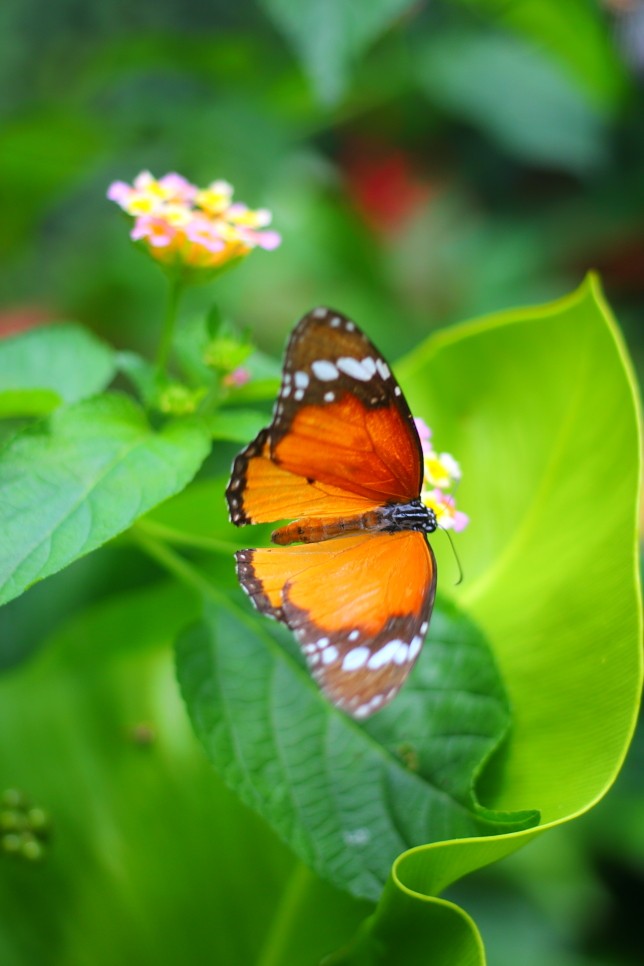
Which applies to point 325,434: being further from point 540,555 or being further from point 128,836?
point 128,836

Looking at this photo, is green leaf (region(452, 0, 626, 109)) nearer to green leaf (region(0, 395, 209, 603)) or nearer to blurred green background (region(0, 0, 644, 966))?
blurred green background (region(0, 0, 644, 966))

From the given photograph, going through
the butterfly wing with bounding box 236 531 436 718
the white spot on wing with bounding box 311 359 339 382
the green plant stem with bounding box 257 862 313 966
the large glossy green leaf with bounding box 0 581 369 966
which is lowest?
the green plant stem with bounding box 257 862 313 966

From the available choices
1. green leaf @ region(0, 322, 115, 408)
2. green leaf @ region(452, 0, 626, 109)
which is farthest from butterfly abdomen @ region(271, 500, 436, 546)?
green leaf @ region(452, 0, 626, 109)

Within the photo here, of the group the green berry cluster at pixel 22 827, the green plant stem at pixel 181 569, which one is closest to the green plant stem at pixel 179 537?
the green plant stem at pixel 181 569

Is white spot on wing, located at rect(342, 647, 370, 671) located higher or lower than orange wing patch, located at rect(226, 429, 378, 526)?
lower

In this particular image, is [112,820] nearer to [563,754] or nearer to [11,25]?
[563,754]

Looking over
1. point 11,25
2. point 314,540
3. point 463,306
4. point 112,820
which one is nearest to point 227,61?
point 11,25

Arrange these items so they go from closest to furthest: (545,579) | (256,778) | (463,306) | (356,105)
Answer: (256,778), (545,579), (356,105), (463,306)
